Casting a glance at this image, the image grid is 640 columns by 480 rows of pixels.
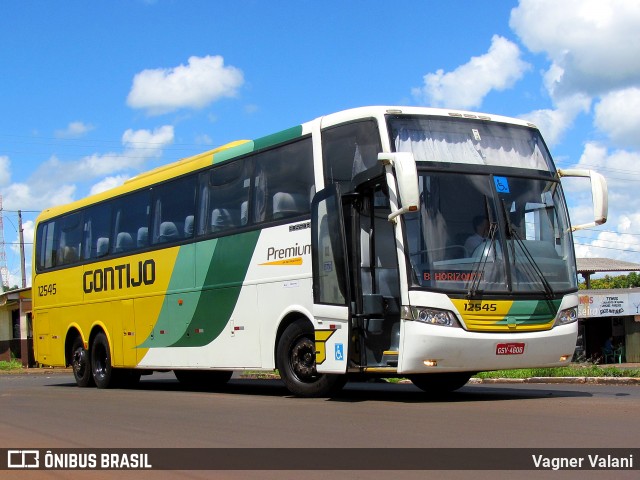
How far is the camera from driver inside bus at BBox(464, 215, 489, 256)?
452 inches

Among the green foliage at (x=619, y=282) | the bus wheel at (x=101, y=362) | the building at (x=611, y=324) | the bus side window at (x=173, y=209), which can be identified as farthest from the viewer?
the green foliage at (x=619, y=282)

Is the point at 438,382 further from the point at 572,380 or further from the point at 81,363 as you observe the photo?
the point at 81,363

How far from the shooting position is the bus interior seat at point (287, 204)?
13.3m

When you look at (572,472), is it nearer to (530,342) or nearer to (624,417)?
(624,417)

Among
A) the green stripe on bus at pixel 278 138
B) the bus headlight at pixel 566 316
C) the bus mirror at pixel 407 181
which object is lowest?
the bus headlight at pixel 566 316

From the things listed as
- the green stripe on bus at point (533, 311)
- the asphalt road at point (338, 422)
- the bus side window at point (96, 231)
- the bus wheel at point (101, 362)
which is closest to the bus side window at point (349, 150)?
the green stripe on bus at point (533, 311)

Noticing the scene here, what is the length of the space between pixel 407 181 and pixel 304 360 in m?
3.78

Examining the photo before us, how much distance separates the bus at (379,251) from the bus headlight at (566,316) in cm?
2

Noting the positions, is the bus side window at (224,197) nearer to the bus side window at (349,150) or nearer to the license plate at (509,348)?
the bus side window at (349,150)

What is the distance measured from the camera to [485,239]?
11.6 metres

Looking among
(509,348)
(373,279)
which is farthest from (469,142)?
(509,348)

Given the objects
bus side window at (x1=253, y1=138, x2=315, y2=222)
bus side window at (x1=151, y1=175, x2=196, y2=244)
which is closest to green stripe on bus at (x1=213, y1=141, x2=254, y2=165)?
bus side window at (x1=253, y1=138, x2=315, y2=222)

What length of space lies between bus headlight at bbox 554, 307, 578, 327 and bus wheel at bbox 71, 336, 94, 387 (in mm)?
11299

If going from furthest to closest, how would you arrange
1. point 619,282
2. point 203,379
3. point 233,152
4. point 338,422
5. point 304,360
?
1. point 619,282
2. point 203,379
3. point 233,152
4. point 304,360
5. point 338,422
